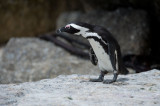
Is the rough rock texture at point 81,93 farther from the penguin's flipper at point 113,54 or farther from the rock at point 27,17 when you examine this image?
the rock at point 27,17

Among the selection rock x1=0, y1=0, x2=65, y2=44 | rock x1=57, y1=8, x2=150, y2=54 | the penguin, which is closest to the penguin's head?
the penguin

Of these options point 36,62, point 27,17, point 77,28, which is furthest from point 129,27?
point 77,28

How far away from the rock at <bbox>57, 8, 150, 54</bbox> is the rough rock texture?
6.46 feet

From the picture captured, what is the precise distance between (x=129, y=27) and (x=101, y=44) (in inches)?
87.8

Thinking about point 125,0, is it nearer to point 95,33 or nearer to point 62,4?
point 62,4

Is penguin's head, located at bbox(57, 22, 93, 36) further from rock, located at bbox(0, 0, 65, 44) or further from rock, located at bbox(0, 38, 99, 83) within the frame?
rock, located at bbox(0, 0, 65, 44)

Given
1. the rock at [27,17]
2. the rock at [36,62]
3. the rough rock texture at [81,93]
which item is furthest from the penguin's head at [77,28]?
the rock at [27,17]

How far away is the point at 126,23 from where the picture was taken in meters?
4.67

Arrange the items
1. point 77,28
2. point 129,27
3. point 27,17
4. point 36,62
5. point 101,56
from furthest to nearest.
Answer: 1. point 27,17
2. point 129,27
3. point 36,62
4. point 101,56
5. point 77,28

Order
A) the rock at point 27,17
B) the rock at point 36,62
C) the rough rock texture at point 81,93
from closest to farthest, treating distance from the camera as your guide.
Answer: the rough rock texture at point 81,93, the rock at point 36,62, the rock at point 27,17

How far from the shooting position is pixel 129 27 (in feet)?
15.2

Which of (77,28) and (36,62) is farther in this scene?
(36,62)

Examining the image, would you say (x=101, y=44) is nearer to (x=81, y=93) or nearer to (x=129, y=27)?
(x=81, y=93)

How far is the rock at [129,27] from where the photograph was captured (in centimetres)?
453
